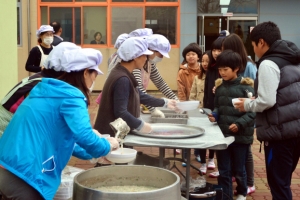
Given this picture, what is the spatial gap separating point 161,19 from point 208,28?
147cm

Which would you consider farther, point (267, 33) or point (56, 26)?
point (56, 26)

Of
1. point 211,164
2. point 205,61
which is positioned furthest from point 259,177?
point 205,61

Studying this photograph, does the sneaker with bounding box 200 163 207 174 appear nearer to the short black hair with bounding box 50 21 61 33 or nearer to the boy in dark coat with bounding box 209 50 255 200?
the boy in dark coat with bounding box 209 50 255 200

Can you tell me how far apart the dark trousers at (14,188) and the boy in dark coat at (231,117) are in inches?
99.4

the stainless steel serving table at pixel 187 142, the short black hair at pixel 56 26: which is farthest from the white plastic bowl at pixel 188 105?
the short black hair at pixel 56 26

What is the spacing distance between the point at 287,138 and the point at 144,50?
1.29m

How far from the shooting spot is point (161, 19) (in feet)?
49.4

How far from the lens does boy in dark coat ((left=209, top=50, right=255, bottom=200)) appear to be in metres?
4.62

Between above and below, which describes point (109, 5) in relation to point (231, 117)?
above

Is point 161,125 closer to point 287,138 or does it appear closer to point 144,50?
point 144,50

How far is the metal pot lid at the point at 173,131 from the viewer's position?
12.5 ft

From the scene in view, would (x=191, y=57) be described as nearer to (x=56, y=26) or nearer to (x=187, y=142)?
(x=56, y=26)

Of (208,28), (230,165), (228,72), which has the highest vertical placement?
(208,28)

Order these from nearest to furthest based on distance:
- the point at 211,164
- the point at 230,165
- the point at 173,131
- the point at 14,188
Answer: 1. the point at 14,188
2. the point at 173,131
3. the point at 230,165
4. the point at 211,164
